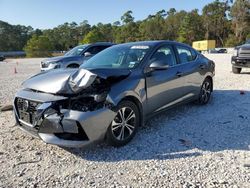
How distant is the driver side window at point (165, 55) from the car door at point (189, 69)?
0.26 metres

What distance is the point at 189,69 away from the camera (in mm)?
5980

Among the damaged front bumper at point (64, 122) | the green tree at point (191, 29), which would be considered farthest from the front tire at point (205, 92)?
the green tree at point (191, 29)

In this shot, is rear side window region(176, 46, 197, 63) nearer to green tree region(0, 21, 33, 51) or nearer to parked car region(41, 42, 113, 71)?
parked car region(41, 42, 113, 71)

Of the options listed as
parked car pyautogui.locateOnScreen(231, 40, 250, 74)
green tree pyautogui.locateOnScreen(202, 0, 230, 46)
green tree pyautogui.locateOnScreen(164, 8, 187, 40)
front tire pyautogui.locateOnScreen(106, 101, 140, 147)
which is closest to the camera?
front tire pyautogui.locateOnScreen(106, 101, 140, 147)

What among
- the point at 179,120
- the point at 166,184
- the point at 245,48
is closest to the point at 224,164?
the point at 166,184

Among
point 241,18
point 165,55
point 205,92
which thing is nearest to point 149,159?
point 165,55

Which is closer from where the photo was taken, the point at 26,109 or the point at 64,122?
the point at 64,122

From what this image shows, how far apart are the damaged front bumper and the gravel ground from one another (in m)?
0.32

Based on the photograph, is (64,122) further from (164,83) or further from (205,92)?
(205,92)

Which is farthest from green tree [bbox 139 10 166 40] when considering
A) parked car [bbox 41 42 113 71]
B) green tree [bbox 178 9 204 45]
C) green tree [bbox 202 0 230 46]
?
parked car [bbox 41 42 113 71]

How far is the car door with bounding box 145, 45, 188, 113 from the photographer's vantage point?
484cm

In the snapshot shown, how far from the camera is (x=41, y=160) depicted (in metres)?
3.96

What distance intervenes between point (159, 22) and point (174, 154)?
96063 mm

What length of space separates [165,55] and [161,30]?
307 ft
